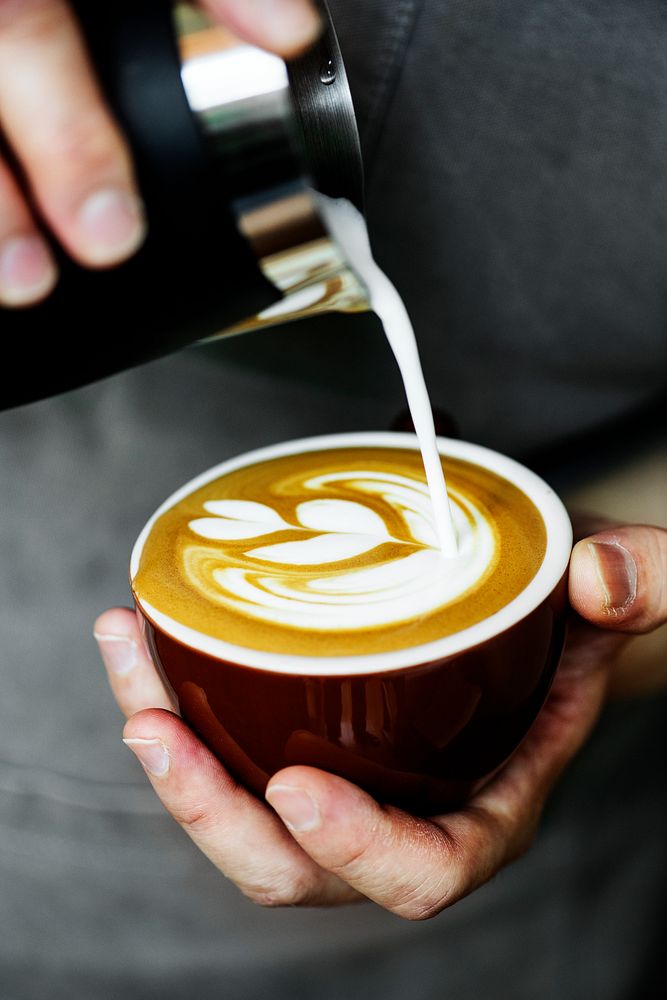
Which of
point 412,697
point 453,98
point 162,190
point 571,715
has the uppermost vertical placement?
point 162,190

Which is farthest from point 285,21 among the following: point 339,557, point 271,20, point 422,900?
point 422,900

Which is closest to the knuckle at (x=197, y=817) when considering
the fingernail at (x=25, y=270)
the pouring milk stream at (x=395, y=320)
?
the pouring milk stream at (x=395, y=320)

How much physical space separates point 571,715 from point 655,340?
1.56ft

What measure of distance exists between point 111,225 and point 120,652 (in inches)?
17.0

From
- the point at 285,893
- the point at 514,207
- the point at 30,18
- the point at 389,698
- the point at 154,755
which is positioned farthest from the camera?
the point at 514,207

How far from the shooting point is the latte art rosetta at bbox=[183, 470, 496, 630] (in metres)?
0.60

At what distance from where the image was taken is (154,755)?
2.10 feet

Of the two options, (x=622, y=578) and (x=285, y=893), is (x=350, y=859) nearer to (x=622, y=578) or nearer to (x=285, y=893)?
(x=285, y=893)

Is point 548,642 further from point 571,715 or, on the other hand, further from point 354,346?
point 354,346

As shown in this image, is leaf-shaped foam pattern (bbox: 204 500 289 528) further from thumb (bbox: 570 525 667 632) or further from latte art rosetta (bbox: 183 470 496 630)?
thumb (bbox: 570 525 667 632)

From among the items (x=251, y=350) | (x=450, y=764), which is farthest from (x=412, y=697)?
(x=251, y=350)

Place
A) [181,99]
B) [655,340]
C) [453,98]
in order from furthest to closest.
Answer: [655,340], [453,98], [181,99]

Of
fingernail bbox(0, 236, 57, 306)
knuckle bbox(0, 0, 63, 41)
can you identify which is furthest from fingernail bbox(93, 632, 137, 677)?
knuckle bbox(0, 0, 63, 41)

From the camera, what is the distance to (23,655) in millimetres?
1042
